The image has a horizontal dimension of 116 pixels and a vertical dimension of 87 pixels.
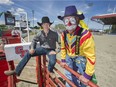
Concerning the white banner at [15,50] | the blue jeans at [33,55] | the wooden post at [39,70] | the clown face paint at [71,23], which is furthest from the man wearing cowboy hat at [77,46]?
the wooden post at [39,70]

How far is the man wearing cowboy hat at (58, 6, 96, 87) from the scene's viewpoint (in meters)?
1.81

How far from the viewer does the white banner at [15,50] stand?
2.32 meters

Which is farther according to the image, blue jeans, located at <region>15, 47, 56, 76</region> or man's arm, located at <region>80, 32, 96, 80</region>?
blue jeans, located at <region>15, 47, 56, 76</region>

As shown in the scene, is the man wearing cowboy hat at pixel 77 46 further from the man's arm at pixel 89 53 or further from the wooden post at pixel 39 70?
the wooden post at pixel 39 70

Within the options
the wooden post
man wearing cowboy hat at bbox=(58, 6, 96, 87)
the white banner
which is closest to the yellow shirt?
man wearing cowboy hat at bbox=(58, 6, 96, 87)

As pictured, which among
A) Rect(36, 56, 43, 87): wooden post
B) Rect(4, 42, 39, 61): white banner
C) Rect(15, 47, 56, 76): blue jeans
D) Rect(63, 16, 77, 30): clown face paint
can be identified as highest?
Rect(63, 16, 77, 30): clown face paint

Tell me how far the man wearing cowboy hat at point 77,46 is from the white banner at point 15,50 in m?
0.77

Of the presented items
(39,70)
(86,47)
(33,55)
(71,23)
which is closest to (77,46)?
(86,47)

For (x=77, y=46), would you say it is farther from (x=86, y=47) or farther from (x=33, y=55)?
(x=33, y=55)

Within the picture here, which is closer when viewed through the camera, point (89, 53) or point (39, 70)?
point (89, 53)

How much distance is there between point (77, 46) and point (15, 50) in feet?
3.62

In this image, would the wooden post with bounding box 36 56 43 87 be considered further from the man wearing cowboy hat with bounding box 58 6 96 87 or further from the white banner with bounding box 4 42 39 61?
the man wearing cowboy hat with bounding box 58 6 96 87

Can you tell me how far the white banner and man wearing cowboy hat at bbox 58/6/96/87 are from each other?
30.4 inches

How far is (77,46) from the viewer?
2.03m
